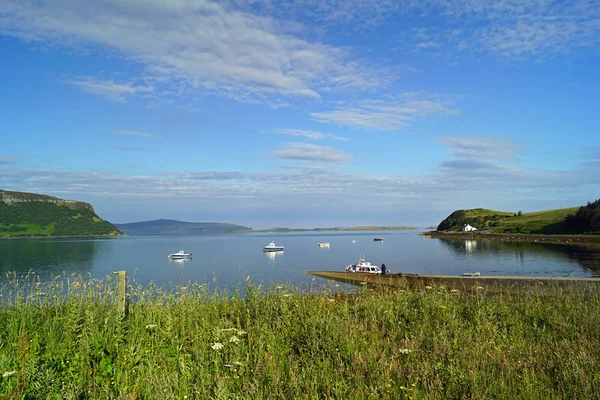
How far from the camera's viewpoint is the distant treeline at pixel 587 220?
11397 centimetres

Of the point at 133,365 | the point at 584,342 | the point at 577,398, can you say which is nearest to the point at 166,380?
the point at 133,365

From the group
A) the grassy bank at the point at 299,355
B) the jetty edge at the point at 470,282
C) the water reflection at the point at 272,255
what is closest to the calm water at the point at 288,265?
the water reflection at the point at 272,255

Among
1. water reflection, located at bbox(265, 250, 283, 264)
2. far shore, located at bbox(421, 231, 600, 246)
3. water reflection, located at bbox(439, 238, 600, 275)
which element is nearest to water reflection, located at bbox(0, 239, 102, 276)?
water reflection, located at bbox(265, 250, 283, 264)

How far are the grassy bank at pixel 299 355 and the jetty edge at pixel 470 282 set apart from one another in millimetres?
8327

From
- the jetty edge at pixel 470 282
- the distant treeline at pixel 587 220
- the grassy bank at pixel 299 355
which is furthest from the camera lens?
the distant treeline at pixel 587 220

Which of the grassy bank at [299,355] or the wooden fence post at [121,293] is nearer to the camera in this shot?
the grassy bank at [299,355]

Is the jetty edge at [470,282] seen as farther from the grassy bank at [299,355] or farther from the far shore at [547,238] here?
the far shore at [547,238]

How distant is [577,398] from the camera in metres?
4.82

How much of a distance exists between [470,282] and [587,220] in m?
113

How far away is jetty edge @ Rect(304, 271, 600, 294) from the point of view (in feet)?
83.4

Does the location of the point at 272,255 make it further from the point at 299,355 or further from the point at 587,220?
the point at 299,355

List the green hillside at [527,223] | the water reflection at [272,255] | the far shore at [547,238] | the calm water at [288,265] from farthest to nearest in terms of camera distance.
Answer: the green hillside at [527,223] → the far shore at [547,238] → the water reflection at [272,255] → the calm water at [288,265]

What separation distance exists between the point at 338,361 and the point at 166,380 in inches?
107

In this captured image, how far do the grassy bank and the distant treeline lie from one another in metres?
134
